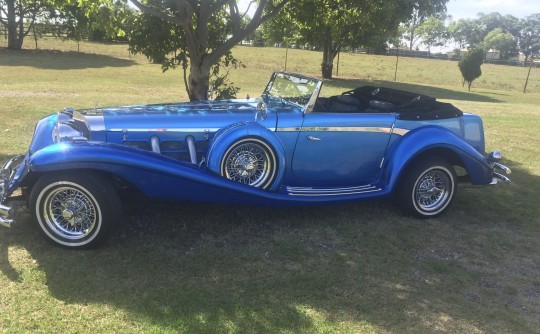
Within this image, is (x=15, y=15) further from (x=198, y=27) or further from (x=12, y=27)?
(x=198, y=27)

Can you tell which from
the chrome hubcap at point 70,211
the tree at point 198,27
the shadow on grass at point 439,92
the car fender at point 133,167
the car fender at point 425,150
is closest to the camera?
the car fender at point 133,167

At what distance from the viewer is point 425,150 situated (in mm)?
4914

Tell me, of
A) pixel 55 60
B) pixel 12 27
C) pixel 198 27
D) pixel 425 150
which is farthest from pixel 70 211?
pixel 12 27

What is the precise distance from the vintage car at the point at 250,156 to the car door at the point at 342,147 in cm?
1

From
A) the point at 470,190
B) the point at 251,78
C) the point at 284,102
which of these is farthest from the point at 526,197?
the point at 251,78

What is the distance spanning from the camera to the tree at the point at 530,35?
12660 centimetres

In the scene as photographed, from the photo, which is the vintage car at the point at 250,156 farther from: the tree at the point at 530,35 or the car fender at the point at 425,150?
the tree at the point at 530,35

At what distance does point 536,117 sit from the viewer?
570 inches

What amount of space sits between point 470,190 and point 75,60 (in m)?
26.5

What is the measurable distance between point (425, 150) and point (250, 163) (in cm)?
193

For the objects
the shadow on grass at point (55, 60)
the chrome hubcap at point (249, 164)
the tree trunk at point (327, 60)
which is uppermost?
the tree trunk at point (327, 60)

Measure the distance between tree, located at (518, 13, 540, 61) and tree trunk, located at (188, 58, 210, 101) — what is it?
139 m

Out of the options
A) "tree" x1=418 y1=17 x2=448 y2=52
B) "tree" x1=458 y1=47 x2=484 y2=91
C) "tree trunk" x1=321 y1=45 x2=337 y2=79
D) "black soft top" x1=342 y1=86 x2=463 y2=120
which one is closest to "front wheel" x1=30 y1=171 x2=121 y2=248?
"black soft top" x1=342 y1=86 x2=463 y2=120

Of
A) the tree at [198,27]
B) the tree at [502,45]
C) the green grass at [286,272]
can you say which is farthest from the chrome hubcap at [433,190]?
the tree at [502,45]
